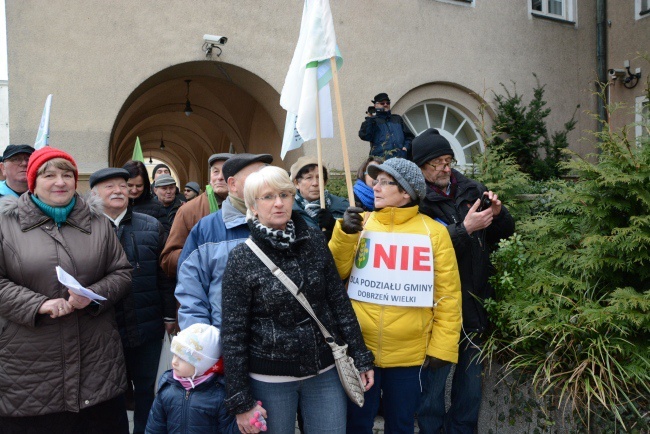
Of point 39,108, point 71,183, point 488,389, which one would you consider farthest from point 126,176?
point 39,108

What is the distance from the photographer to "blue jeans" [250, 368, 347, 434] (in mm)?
2717

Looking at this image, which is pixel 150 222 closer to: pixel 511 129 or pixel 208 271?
pixel 208 271

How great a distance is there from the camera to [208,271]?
9.91 ft

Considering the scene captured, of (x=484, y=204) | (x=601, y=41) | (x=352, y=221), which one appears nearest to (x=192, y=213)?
(x=352, y=221)

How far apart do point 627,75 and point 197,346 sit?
40.2 feet

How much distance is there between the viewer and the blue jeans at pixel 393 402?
10.7 feet

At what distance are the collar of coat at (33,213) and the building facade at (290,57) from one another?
233 inches

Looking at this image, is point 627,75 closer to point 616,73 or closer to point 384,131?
point 616,73

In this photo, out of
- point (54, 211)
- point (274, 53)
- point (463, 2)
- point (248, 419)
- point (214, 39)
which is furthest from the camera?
point (463, 2)

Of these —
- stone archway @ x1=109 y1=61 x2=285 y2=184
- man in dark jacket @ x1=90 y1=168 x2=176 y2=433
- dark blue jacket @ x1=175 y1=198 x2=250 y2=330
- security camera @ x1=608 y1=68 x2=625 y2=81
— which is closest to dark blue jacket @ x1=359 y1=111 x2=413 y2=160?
stone archway @ x1=109 y1=61 x2=285 y2=184

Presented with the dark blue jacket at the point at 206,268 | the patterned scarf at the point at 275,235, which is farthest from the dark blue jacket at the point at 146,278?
the patterned scarf at the point at 275,235

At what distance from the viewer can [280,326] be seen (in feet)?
8.79

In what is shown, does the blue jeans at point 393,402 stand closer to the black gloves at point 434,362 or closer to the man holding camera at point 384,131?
the black gloves at point 434,362

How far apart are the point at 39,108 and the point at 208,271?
6.80 metres
